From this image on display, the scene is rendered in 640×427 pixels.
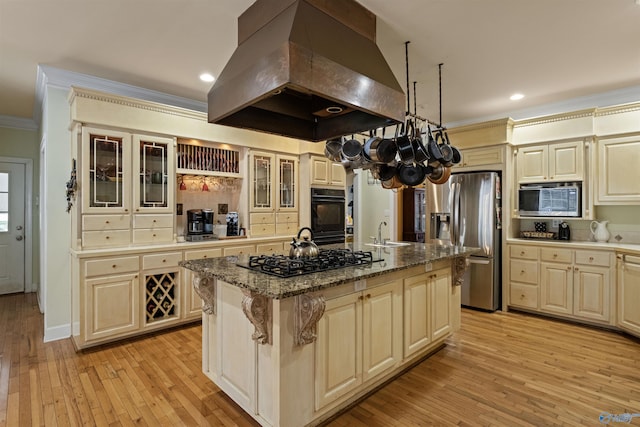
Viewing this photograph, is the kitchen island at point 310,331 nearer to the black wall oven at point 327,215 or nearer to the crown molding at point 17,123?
the black wall oven at point 327,215

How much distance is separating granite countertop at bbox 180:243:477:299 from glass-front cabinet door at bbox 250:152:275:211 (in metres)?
1.83

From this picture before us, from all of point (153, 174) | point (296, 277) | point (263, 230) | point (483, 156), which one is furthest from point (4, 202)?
point (483, 156)

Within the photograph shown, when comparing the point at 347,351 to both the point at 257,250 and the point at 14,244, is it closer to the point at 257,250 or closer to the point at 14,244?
the point at 257,250

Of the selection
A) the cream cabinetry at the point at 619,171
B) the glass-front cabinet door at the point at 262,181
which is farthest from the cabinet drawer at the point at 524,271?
the glass-front cabinet door at the point at 262,181

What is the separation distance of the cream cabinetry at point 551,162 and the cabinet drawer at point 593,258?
2.91 feet

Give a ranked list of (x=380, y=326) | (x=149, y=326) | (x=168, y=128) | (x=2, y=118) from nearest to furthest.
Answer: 1. (x=380, y=326)
2. (x=149, y=326)
3. (x=168, y=128)
4. (x=2, y=118)

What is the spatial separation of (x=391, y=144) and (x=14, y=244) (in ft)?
19.3

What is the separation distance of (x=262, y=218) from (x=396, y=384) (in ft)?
8.73

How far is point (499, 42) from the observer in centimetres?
272

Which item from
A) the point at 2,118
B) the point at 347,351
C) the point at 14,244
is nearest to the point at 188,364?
the point at 347,351

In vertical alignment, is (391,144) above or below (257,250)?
above

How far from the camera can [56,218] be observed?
11.1ft

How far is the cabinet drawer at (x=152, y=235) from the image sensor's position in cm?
352

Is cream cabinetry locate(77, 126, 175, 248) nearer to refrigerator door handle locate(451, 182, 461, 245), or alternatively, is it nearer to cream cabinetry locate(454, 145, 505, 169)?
refrigerator door handle locate(451, 182, 461, 245)
